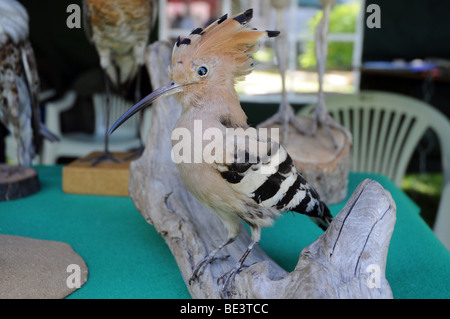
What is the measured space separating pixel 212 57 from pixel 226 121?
0.11 meters

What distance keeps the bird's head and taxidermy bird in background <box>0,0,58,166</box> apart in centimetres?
70

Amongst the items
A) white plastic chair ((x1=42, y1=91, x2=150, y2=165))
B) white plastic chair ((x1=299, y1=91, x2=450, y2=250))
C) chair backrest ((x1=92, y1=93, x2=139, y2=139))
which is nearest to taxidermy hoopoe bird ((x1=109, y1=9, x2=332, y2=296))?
white plastic chair ((x1=299, y1=91, x2=450, y2=250))

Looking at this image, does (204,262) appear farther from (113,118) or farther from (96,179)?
(113,118)

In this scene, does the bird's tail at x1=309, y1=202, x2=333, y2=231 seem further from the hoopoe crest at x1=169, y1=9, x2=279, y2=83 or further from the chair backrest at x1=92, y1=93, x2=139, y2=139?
the chair backrest at x1=92, y1=93, x2=139, y2=139

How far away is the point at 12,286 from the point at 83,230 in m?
0.38

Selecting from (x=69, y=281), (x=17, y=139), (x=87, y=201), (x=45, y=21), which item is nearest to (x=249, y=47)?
(x=69, y=281)

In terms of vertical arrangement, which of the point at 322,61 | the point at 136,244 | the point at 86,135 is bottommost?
the point at 86,135

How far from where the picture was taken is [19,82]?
1.42 m

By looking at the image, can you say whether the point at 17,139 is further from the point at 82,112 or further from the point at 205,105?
the point at 82,112

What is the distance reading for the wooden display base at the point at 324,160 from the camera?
4.61 ft

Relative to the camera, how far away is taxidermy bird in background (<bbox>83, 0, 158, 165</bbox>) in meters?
1.41

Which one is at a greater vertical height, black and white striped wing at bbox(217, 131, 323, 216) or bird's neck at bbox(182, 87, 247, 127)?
bird's neck at bbox(182, 87, 247, 127)

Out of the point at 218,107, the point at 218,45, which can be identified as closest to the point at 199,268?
the point at 218,107

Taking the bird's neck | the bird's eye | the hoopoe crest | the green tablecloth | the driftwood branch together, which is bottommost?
the green tablecloth
